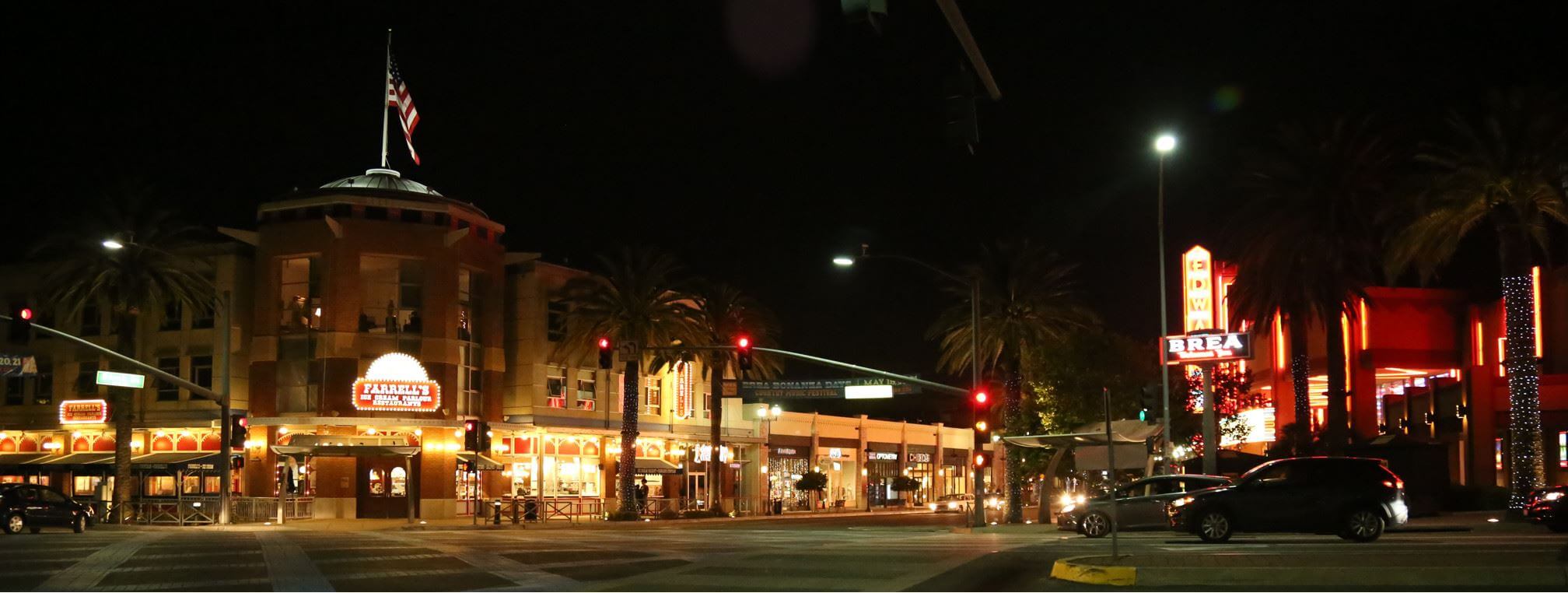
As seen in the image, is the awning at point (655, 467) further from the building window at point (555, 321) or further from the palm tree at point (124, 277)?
the palm tree at point (124, 277)

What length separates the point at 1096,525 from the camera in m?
31.6

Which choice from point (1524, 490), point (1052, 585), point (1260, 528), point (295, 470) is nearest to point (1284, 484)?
point (1260, 528)

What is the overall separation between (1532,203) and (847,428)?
52106mm

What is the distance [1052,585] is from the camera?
18500 millimetres

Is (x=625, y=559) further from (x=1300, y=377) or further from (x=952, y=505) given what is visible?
(x=952, y=505)

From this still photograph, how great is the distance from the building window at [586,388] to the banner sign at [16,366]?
22.3 m

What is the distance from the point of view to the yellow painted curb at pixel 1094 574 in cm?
1803

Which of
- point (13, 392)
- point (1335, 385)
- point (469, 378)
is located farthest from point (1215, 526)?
point (13, 392)

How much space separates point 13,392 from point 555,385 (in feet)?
78.1

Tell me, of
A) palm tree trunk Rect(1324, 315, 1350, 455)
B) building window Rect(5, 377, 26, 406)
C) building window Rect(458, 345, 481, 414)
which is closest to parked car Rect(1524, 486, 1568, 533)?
palm tree trunk Rect(1324, 315, 1350, 455)

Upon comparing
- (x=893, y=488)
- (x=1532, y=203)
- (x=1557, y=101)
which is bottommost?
(x=893, y=488)

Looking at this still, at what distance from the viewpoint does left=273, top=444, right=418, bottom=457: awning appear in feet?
174

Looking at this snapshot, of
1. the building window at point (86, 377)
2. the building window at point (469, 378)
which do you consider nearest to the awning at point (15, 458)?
the building window at point (86, 377)

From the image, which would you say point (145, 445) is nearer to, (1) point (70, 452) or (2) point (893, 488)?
(1) point (70, 452)
